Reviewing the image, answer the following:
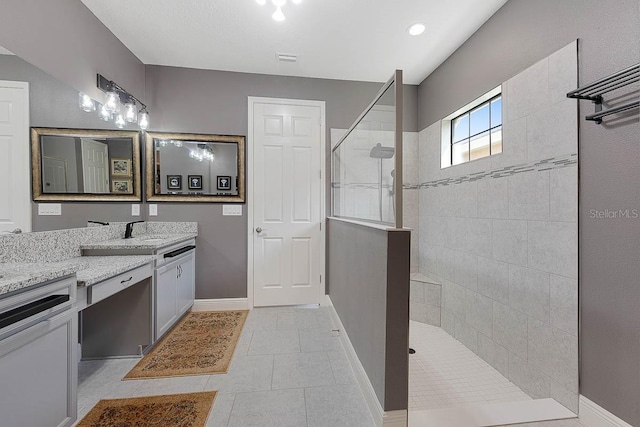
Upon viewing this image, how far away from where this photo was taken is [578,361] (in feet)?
5.27

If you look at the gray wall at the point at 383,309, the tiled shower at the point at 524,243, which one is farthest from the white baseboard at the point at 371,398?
the tiled shower at the point at 524,243

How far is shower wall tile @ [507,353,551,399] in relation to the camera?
179cm

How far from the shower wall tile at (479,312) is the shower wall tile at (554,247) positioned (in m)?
0.57

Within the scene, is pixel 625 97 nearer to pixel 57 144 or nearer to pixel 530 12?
pixel 530 12

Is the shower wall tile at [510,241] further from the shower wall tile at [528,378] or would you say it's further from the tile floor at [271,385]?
the tile floor at [271,385]

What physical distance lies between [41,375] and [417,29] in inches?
132

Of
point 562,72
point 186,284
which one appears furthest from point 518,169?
point 186,284

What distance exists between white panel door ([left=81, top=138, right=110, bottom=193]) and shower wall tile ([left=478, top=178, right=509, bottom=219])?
10.8 feet

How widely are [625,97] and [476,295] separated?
1659 mm

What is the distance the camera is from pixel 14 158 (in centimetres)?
167

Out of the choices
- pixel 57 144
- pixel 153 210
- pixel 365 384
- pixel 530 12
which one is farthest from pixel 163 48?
pixel 365 384

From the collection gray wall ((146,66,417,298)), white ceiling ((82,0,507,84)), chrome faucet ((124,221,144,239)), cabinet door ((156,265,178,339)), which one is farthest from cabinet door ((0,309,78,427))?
white ceiling ((82,0,507,84))

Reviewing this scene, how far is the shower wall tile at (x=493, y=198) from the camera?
2.16 m

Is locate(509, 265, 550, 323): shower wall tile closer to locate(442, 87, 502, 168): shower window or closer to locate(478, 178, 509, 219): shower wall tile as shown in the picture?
locate(478, 178, 509, 219): shower wall tile
